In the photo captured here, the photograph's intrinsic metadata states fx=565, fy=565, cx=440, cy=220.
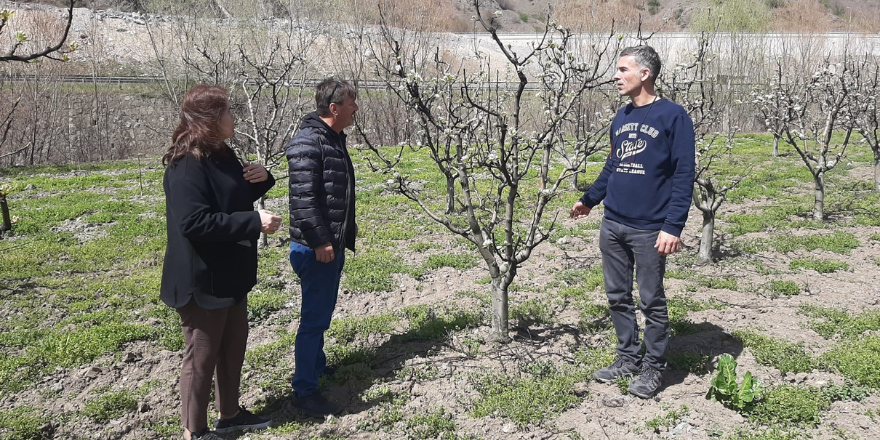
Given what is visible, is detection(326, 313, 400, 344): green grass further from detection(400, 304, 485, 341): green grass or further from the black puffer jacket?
the black puffer jacket

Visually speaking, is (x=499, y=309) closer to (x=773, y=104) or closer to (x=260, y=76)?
(x=260, y=76)

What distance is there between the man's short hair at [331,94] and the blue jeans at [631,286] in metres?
1.89

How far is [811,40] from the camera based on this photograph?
2091 cm

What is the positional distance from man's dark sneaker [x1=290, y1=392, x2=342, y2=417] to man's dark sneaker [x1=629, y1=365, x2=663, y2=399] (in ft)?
6.46

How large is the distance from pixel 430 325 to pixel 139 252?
498 cm

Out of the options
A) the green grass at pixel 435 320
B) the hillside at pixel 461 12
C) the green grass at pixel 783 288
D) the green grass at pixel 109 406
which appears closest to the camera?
the green grass at pixel 109 406

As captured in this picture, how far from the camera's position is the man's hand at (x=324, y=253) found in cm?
352

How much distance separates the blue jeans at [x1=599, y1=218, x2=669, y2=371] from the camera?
139 inches

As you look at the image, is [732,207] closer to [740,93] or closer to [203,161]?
[203,161]

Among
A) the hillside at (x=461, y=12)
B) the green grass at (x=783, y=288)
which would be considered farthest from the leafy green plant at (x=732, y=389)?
the hillside at (x=461, y=12)

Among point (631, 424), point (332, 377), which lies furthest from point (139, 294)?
point (631, 424)

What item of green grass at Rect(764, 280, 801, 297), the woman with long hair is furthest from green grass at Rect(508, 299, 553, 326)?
the woman with long hair

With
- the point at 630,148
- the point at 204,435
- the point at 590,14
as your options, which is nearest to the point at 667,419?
the point at 630,148

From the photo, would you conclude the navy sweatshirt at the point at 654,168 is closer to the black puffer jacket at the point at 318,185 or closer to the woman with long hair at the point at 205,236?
the black puffer jacket at the point at 318,185
